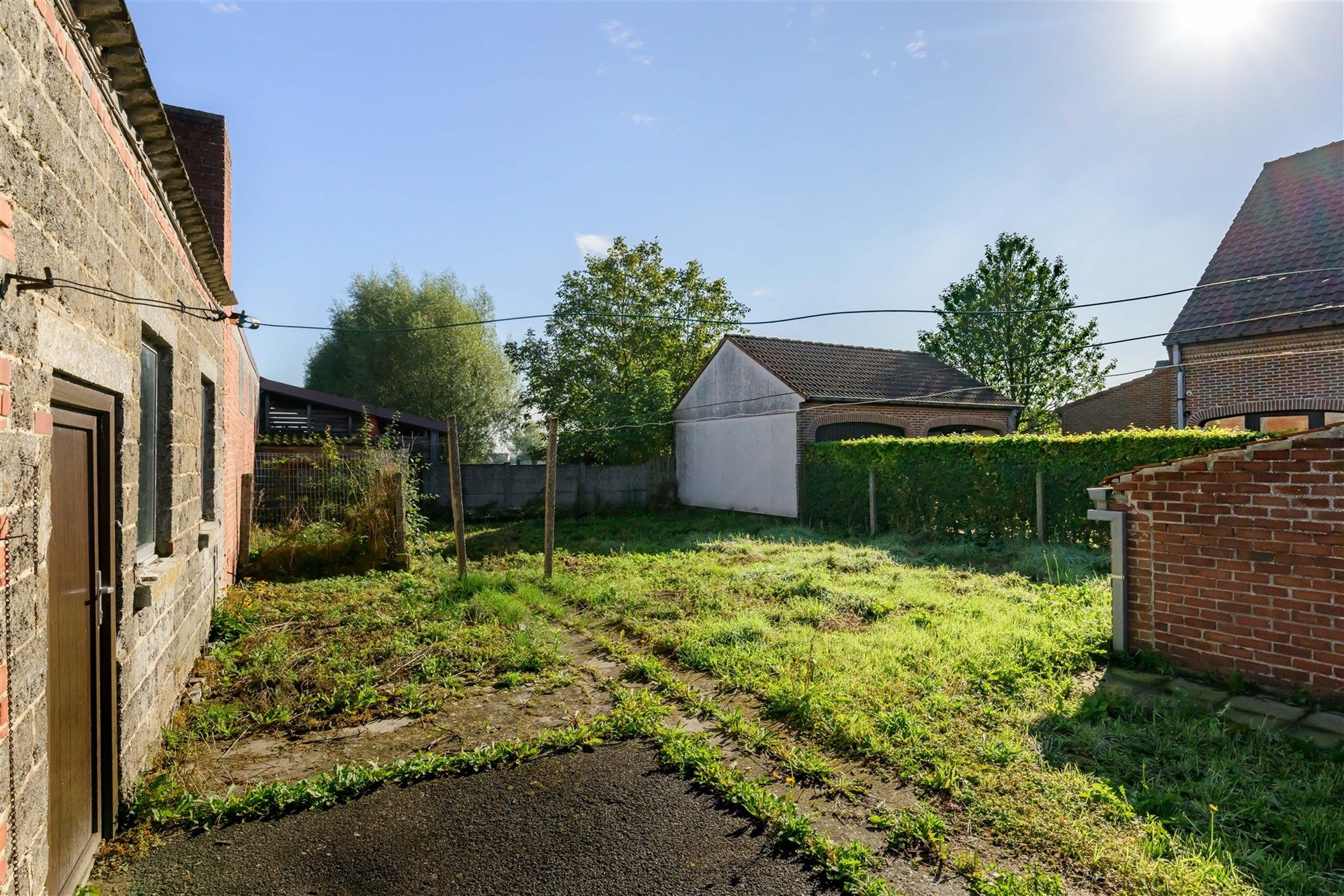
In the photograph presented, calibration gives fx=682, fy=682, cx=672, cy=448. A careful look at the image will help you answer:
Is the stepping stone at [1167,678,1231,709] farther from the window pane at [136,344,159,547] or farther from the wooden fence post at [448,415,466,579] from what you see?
the wooden fence post at [448,415,466,579]

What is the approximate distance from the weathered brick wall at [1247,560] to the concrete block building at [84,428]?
646 centimetres

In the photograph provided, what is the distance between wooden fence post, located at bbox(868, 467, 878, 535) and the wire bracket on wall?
42.2 feet

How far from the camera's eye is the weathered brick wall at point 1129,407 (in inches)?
795

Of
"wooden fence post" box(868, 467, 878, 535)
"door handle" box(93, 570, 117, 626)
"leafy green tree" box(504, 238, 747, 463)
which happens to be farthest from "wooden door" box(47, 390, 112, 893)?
"leafy green tree" box(504, 238, 747, 463)

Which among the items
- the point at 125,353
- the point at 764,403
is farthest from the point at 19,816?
the point at 764,403

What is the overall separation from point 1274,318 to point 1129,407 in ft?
34.9

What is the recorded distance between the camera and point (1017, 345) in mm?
28906

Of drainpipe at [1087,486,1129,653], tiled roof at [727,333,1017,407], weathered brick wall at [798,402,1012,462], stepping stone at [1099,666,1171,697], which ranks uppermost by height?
tiled roof at [727,333,1017,407]

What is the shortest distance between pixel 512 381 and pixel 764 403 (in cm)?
1818

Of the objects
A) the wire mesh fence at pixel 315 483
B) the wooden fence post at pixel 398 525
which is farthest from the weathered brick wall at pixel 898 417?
the wooden fence post at pixel 398 525

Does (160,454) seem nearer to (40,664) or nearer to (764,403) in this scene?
(40,664)

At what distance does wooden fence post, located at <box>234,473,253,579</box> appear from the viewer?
9.05 metres

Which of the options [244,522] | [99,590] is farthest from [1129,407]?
[99,590]

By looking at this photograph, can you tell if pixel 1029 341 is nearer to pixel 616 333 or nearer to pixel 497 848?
pixel 616 333
